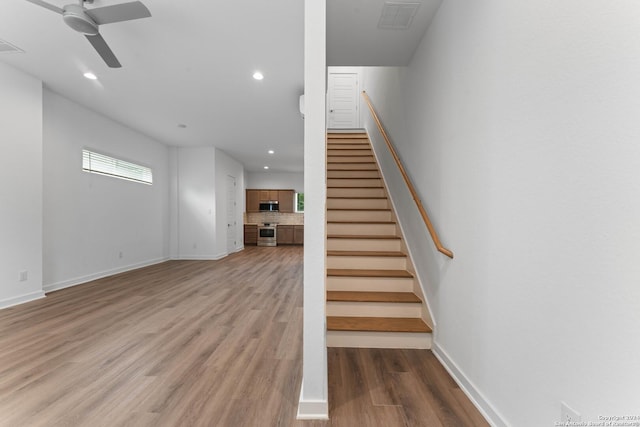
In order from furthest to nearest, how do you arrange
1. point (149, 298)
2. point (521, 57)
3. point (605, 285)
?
point (149, 298), point (521, 57), point (605, 285)

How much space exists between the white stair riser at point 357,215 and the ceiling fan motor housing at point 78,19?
2902mm

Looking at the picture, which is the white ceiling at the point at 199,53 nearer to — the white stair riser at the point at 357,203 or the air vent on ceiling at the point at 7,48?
the air vent on ceiling at the point at 7,48

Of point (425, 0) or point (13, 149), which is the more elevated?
point (425, 0)

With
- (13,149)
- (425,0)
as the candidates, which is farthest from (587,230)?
(13,149)

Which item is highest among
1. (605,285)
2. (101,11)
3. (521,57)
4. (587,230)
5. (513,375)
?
(101,11)

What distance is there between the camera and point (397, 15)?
2287 mm

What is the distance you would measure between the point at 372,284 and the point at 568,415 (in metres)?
1.71

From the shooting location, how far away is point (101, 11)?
7.18ft

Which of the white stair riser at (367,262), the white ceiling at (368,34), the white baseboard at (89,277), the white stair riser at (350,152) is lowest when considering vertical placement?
the white baseboard at (89,277)

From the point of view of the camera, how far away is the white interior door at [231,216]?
26.3 feet

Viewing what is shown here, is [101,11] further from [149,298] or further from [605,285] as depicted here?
[605,285]

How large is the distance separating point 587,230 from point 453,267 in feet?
3.34

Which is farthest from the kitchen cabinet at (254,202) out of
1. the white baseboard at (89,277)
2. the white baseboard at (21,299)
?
the white baseboard at (21,299)

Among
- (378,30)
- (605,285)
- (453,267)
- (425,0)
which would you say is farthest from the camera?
(378,30)
